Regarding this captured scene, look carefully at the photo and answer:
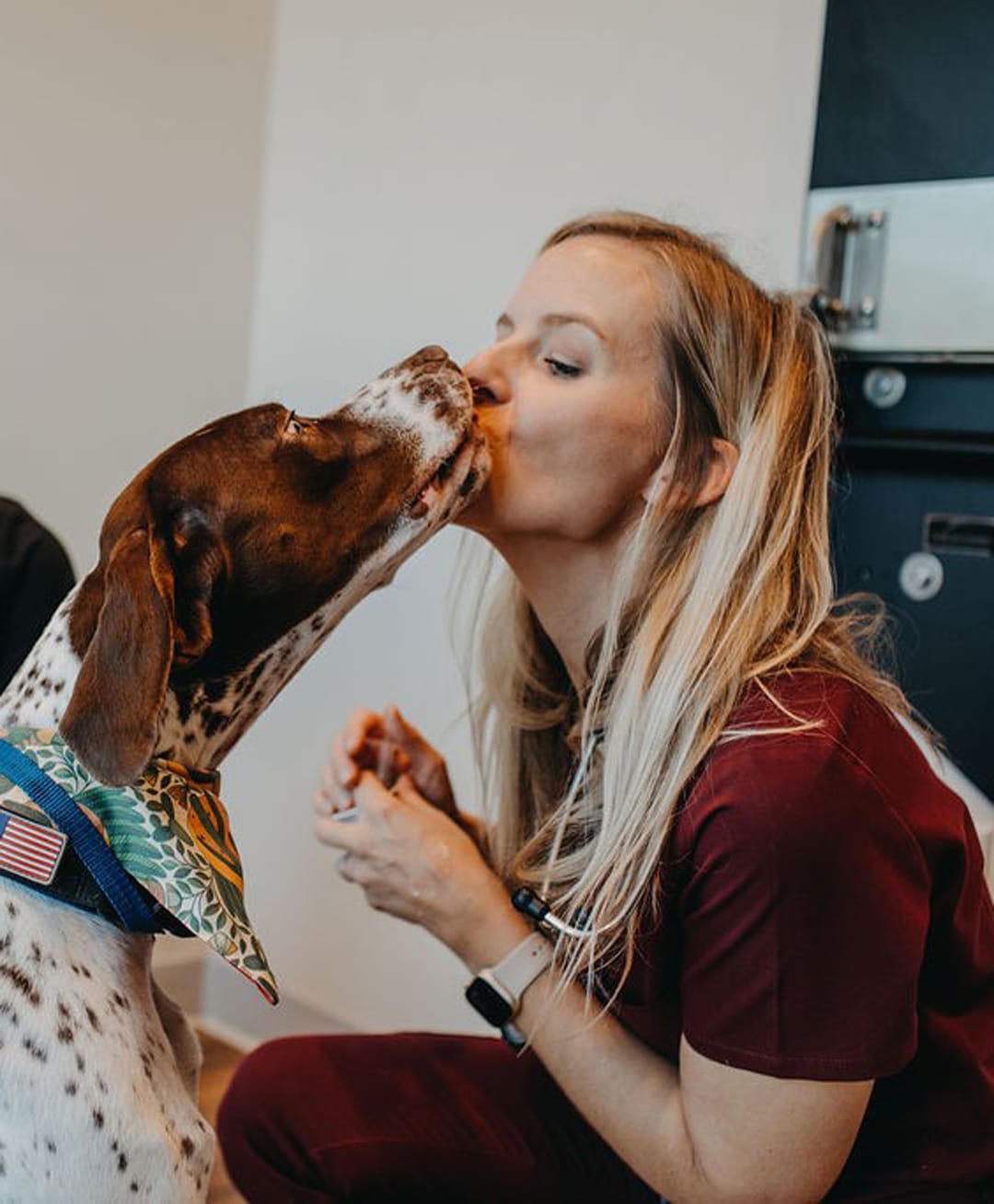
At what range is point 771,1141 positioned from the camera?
144cm

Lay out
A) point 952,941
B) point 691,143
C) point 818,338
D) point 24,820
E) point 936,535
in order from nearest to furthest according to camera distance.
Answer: point 24,820 < point 952,941 < point 818,338 < point 936,535 < point 691,143

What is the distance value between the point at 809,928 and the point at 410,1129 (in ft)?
2.33

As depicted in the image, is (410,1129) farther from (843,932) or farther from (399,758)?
(843,932)

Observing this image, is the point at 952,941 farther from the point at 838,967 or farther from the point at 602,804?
the point at 602,804

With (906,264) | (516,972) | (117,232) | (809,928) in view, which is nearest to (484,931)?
(516,972)

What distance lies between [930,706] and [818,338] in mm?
854

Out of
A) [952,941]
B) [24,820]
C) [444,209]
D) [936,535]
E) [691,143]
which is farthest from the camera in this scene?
[444,209]

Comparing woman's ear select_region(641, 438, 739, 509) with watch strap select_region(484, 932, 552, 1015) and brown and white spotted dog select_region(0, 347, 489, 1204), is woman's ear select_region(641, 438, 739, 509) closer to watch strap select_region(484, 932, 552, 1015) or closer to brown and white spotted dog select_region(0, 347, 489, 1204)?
brown and white spotted dog select_region(0, 347, 489, 1204)

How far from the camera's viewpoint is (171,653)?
4.29 ft

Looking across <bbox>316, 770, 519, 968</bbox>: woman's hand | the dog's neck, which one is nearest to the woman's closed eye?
the dog's neck

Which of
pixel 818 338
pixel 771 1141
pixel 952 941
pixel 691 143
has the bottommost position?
pixel 771 1141

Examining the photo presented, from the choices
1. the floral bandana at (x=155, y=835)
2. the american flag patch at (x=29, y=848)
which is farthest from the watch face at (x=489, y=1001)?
the american flag patch at (x=29, y=848)

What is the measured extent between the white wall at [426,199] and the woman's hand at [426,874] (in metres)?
0.99

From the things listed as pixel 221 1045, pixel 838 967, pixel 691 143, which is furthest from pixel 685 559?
pixel 221 1045
